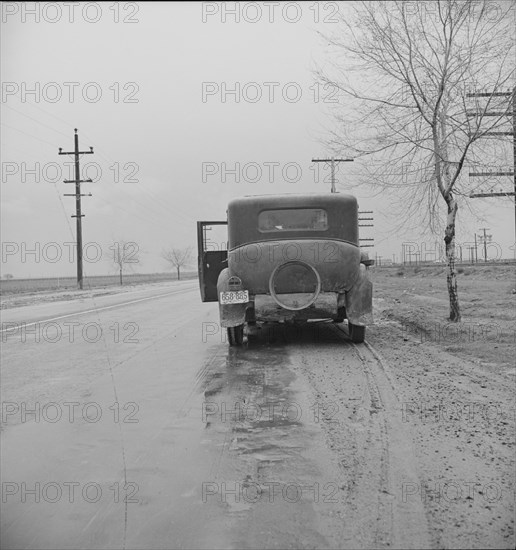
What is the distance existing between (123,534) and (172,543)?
12.5 inches

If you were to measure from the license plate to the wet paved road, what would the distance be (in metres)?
1.17

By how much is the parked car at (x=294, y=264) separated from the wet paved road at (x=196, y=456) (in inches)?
47.6

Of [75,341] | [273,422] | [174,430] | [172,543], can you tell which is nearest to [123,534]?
[172,543]

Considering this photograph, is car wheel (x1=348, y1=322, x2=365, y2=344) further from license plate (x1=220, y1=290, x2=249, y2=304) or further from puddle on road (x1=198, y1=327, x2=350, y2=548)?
puddle on road (x1=198, y1=327, x2=350, y2=548)

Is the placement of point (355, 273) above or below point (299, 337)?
above

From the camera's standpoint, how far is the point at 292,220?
9.77 metres

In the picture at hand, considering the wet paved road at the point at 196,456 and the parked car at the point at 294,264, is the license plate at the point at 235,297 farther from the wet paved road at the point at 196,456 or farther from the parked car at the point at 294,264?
the wet paved road at the point at 196,456

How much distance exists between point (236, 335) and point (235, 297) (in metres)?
0.99

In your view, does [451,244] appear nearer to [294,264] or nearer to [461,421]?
[294,264]

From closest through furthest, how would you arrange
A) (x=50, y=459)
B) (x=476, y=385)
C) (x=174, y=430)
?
(x=50, y=459) → (x=174, y=430) → (x=476, y=385)

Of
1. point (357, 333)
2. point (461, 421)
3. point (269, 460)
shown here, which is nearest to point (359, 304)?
point (357, 333)

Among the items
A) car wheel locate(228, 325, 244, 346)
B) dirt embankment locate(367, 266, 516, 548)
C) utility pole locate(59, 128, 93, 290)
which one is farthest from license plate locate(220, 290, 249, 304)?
utility pole locate(59, 128, 93, 290)

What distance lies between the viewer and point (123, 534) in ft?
10.2

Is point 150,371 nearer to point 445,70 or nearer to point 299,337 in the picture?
point 299,337
